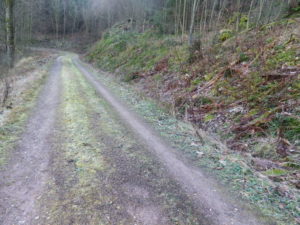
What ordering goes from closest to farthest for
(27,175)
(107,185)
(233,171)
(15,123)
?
(107,185), (27,175), (233,171), (15,123)

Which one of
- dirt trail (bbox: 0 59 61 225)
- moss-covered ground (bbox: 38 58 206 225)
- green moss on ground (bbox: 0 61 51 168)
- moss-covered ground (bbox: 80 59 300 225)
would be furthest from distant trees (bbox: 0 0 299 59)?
dirt trail (bbox: 0 59 61 225)

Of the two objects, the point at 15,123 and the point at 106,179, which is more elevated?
the point at 15,123

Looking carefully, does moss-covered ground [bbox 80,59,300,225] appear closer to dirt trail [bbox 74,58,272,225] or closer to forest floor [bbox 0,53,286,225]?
forest floor [bbox 0,53,286,225]

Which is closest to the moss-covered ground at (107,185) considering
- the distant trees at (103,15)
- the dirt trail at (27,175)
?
the dirt trail at (27,175)

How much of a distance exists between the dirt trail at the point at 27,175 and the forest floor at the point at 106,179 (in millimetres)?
12

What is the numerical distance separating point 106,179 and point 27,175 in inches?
53.9

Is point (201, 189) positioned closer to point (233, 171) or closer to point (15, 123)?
point (233, 171)

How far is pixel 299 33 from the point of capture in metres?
8.34

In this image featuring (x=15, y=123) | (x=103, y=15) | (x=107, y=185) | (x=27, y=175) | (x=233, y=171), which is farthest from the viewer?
(x=103, y=15)

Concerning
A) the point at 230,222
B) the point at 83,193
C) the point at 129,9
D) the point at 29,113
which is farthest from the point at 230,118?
the point at 129,9

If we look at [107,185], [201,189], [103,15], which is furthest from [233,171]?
[103,15]

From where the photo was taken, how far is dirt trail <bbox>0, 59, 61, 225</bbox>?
282cm

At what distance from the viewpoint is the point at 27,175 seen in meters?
3.61

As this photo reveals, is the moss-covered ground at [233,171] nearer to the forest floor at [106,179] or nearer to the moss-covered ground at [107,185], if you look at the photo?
the forest floor at [106,179]
